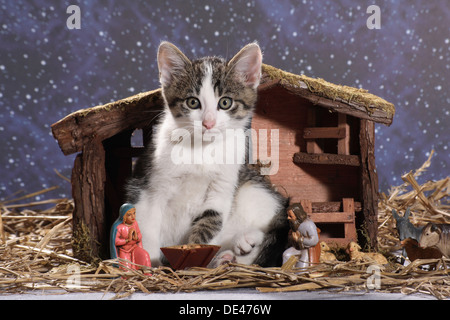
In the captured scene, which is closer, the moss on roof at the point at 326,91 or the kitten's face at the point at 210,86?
the kitten's face at the point at 210,86

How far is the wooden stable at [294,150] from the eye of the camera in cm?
219

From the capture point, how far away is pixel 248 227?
7.29 ft

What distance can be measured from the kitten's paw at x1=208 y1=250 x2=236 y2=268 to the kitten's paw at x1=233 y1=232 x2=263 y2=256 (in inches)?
1.1

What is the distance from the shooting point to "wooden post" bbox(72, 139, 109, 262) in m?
2.17

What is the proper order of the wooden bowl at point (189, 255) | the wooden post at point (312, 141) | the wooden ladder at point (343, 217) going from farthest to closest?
1. the wooden post at point (312, 141)
2. the wooden ladder at point (343, 217)
3. the wooden bowl at point (189, 255)

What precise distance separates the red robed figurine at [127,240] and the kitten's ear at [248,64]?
29.3 inches

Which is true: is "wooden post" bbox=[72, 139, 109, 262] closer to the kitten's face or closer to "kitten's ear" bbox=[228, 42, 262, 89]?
the kitten's face

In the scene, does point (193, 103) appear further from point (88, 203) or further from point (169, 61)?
point (88, 203)

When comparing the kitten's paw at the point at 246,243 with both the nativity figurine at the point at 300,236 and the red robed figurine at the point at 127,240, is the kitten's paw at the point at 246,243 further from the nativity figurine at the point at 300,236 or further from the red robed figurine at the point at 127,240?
the red robed figurine at the point at 127,240

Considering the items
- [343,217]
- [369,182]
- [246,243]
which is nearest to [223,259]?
[246,243]

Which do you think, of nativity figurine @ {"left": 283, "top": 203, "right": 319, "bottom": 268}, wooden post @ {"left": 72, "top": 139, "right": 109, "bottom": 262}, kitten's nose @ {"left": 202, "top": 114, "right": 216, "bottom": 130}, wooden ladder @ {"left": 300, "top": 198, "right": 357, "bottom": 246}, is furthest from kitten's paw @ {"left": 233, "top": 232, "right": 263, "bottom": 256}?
wooden post @ {"left": 72, "top": 139, "right": 109, "bottom": 262}

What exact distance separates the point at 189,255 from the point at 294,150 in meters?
1.09

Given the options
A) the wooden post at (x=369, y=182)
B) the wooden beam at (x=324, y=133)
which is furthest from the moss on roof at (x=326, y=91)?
the wooden beam at (x=324, y=133)
